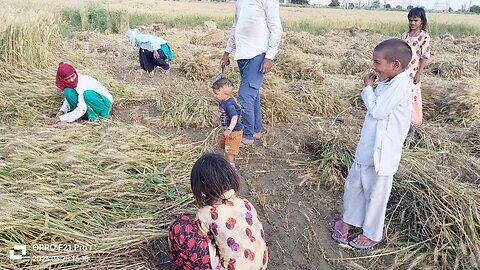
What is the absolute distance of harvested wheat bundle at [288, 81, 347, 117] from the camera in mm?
5117

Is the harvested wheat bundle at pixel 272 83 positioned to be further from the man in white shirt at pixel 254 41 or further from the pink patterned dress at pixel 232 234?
the pink patterned dress at pixel 232 234

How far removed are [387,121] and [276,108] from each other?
240 centimetres

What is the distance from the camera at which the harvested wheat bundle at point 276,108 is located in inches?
182

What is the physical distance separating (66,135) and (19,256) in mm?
1472

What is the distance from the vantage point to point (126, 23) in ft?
43.6

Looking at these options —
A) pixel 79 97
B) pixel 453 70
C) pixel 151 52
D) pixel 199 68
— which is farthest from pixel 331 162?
pixel 453 70

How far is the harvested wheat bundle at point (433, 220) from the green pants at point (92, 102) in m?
2.74

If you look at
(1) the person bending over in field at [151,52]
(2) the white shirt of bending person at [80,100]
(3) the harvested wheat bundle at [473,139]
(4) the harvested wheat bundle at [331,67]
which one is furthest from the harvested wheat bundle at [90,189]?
(4) the harvested wheat bundle at [331,67]

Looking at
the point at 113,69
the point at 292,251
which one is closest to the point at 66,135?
the point at 292,251

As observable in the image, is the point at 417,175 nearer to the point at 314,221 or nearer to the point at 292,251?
the point at 314,221

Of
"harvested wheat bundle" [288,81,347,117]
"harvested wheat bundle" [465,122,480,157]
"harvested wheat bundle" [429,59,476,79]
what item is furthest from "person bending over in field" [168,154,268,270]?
"harvested wheat bundle" [429,59,476,79]

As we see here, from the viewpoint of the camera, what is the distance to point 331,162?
3.43 metres

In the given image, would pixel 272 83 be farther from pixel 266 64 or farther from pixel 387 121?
pixel 387 121

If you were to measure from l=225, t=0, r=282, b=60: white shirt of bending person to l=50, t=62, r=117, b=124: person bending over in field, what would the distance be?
145cm
